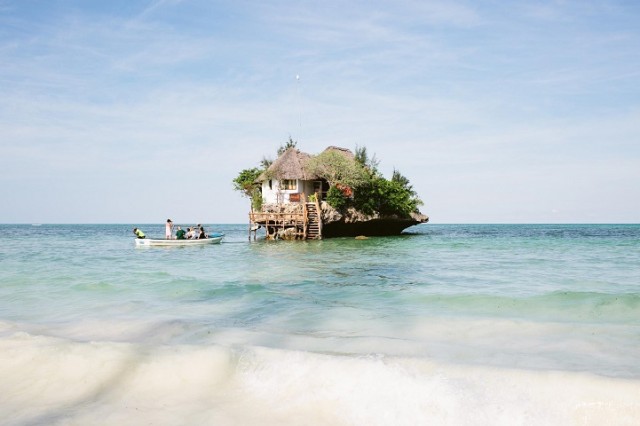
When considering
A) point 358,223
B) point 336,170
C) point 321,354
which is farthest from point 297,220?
point 321,354

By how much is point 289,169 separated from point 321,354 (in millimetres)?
31443

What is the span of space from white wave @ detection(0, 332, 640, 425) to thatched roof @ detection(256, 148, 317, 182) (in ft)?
101

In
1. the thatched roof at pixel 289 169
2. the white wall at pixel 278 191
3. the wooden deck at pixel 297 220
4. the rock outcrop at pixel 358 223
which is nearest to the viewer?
the wooden deck at pixel 297 220

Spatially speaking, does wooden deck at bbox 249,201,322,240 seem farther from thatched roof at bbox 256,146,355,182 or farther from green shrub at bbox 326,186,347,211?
thatched roof at bbox 256,146,355,182

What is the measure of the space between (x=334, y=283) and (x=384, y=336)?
19.4 ft

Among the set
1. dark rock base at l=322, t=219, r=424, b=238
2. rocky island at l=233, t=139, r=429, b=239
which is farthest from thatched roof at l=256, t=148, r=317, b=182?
dark rock base at l=322, t=219, r=424, b=238

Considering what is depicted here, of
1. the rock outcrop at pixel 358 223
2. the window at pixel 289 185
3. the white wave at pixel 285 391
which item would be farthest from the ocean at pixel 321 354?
the window at pixel 289 185

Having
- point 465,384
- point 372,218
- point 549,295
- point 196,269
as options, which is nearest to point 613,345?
point 465,384

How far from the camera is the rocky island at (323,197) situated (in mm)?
35812

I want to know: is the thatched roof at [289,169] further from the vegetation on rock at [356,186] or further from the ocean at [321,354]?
the ocean at [321,354]

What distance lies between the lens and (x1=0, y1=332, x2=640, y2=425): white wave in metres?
3.74

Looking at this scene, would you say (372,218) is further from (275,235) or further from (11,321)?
(11,321)

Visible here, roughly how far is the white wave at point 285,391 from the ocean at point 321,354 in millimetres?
14

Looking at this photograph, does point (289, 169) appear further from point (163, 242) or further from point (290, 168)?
point (163, 242)
